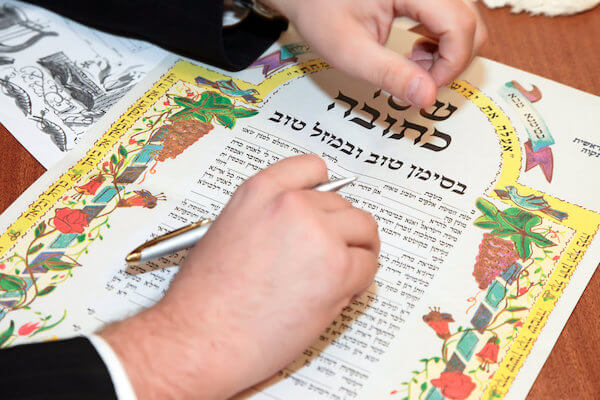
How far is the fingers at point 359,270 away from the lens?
479 mm

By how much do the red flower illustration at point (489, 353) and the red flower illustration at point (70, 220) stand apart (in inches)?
16.1

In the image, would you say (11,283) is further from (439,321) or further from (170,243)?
(439,321)

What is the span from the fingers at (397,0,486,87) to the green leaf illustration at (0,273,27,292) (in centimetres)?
49

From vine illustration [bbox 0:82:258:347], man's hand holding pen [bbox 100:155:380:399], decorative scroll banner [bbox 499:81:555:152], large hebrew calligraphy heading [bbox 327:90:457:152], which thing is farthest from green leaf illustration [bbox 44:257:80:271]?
decorative scroll banner [bbox 499:81:555:152]

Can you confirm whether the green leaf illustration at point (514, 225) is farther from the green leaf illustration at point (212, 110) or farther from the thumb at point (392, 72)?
the green leaf illustration at point (212, 110)

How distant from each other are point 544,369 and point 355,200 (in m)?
0.24

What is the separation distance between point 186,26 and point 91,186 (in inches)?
9.3

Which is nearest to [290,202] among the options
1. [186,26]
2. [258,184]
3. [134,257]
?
[258,184]

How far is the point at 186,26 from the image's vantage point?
735mm

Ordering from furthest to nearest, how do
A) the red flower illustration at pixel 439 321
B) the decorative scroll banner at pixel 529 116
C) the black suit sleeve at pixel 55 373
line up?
the decorative scroll banner at pixel 529 116 < the red flower illustration at pixel 439 321 < the black suit sleeve at pixel 55 373

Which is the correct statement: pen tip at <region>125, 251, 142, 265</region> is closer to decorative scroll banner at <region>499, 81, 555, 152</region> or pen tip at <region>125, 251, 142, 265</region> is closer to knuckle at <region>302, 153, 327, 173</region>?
knuckle at <region>302, 153, 327, 173</region>

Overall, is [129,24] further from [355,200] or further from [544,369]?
[544,369]

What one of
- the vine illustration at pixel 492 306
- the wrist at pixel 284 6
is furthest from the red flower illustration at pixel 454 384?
the wrist at pixel 284 6

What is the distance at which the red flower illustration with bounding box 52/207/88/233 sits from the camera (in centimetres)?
61
